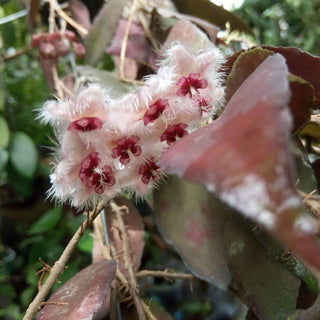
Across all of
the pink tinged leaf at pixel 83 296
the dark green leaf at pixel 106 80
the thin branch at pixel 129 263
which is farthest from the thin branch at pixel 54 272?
the dark green leaf at pixel 106 80

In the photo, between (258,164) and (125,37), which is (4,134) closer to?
(125,37)

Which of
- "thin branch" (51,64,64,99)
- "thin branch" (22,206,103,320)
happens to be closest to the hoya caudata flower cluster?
"thin branch" (22,206,103,320)

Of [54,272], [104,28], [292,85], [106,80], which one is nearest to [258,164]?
[292,85]

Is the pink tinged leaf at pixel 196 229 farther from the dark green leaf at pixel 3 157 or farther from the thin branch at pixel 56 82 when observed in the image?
the dark green leaf at pixel 3 157

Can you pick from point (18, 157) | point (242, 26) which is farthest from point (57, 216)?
point (242, 26)

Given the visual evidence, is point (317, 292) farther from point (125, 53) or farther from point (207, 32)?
point (125, 53)
